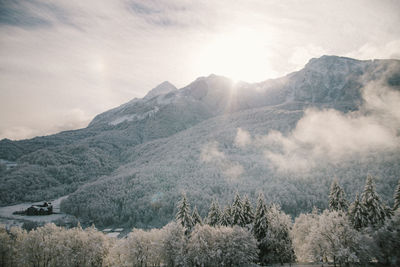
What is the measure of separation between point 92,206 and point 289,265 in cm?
13358

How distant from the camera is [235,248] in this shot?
4338cm

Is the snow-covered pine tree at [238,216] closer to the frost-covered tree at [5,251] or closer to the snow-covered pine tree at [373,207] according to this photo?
the snow-covered pine tree at [373,207]

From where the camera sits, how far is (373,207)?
1693 inches

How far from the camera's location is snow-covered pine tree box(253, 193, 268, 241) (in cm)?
4850

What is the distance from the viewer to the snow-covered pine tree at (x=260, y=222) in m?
48.5

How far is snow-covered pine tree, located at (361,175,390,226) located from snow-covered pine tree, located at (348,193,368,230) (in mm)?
643

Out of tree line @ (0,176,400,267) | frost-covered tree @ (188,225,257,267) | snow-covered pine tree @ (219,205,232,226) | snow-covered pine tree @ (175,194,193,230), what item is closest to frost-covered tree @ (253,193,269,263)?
tree line @ (0,176,400,267)

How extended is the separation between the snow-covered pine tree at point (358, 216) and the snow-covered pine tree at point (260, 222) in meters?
16.0

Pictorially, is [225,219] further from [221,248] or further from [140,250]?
[140,250]

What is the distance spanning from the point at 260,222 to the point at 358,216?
18.1m

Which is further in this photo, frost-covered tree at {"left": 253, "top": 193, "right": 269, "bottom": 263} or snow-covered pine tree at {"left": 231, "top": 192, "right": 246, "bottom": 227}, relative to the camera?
snow-covered pine tree at {"left": 231, "top": 192, "right": 246, "bottom": 227}

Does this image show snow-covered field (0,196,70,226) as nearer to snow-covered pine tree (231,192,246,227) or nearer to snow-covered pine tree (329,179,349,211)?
snow-covered pine tree (231,192,246,227)

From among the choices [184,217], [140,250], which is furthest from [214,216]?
[140,250]

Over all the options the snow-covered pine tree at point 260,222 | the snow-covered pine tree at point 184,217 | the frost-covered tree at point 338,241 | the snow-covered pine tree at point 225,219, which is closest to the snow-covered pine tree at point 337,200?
the frost-covered tree at point 338,241
